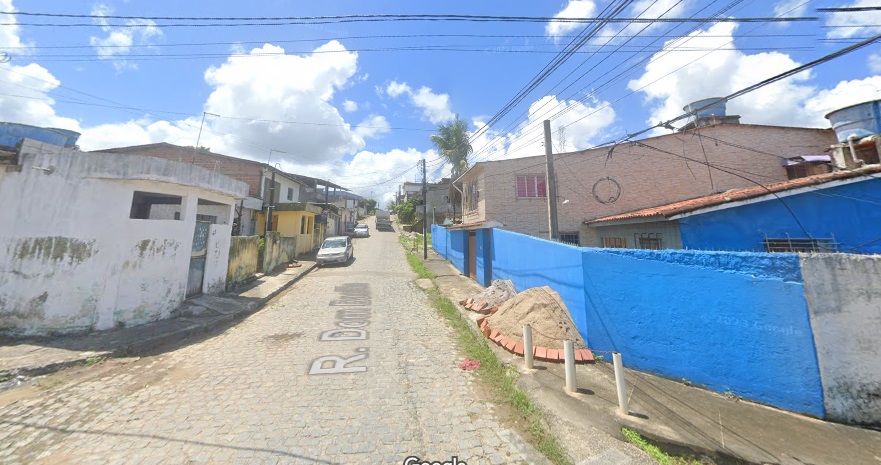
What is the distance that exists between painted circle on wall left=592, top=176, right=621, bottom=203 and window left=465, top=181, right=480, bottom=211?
5783mm

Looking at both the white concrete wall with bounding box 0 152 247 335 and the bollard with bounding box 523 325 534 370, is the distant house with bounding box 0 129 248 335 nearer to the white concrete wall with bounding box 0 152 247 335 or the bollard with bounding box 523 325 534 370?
→ the white concrete wall with bounding box 0 152 247 335

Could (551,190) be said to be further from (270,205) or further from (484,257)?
(270,205)

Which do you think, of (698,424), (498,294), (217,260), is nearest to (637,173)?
(498,294)

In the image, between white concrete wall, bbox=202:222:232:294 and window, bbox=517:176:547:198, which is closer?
white concrete wall, bbox=202:222:232:294

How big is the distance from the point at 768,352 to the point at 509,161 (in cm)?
1207

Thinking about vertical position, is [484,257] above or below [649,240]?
Answer: below

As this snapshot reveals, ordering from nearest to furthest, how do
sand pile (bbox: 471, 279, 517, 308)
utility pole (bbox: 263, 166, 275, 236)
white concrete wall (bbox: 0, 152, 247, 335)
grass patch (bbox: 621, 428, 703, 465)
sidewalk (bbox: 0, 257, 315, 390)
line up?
grass patch (bbox: 621, 428, 703, 465) < sidewalk (bbox: 0, 257, 315, 390) < white concrete wall (bbox: 0, 152, 247, 335) < sand pile (bbox: 471, 279, 517, 308) < utility pole (bbox: 263, 166, 275, 236)

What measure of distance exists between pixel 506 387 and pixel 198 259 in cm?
959

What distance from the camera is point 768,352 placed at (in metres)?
3.81

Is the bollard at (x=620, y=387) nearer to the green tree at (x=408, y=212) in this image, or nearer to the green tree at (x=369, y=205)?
the green tree at (x=408, y=212)

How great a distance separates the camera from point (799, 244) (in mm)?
6930

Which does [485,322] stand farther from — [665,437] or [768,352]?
[768,352]

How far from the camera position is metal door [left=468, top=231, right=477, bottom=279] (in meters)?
13.6

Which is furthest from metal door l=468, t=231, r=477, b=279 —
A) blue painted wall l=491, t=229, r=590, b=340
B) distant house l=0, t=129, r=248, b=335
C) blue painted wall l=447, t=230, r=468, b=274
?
distant house l=0, t=129, r=248, b=335
